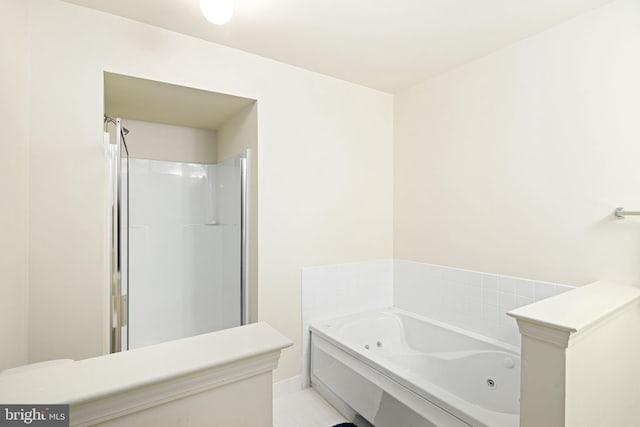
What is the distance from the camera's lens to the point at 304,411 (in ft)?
7.07

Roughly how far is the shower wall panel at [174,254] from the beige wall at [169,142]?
0.12 metres

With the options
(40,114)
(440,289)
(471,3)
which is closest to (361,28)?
(471,3)

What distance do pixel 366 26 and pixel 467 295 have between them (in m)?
1.93

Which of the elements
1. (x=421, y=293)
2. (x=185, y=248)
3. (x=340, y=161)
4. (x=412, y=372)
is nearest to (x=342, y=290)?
(x=421, y=293)

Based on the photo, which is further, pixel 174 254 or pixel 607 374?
pixel 174 254

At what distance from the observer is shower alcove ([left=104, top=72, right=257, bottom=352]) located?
92.6 inches

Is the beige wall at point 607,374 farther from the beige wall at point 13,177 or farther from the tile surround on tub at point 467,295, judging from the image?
Result: the beige wall at point 13,177

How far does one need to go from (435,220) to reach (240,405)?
210cm

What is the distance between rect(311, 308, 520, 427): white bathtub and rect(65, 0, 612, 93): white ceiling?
1940mm

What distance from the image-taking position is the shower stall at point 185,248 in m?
2.49

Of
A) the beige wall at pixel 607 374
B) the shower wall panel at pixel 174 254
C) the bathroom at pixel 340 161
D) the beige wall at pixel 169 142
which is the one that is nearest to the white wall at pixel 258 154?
the bathroom at pixel 340 161

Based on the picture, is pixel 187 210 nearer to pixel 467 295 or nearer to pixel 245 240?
pixel 245 240

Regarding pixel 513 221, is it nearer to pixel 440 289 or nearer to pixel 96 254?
pixel 440 289

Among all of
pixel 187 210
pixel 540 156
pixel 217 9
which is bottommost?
pixel 187 210
